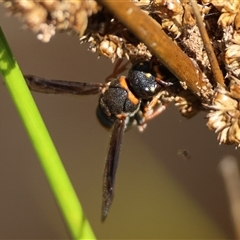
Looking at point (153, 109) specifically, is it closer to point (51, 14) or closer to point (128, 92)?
point (128, 92)

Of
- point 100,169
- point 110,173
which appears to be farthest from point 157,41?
point 100,169

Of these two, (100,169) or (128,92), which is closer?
(128,92)

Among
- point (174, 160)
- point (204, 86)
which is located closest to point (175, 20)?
point (204, 86)

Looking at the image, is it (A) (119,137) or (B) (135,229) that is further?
(B) (135,229)

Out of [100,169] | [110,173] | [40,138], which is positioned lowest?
[100,169]

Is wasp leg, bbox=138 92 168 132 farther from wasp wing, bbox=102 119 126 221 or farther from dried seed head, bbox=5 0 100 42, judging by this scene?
dried seed head, bbox=5 0 100 42

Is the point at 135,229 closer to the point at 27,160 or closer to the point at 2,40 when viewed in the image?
the point at 27,160
